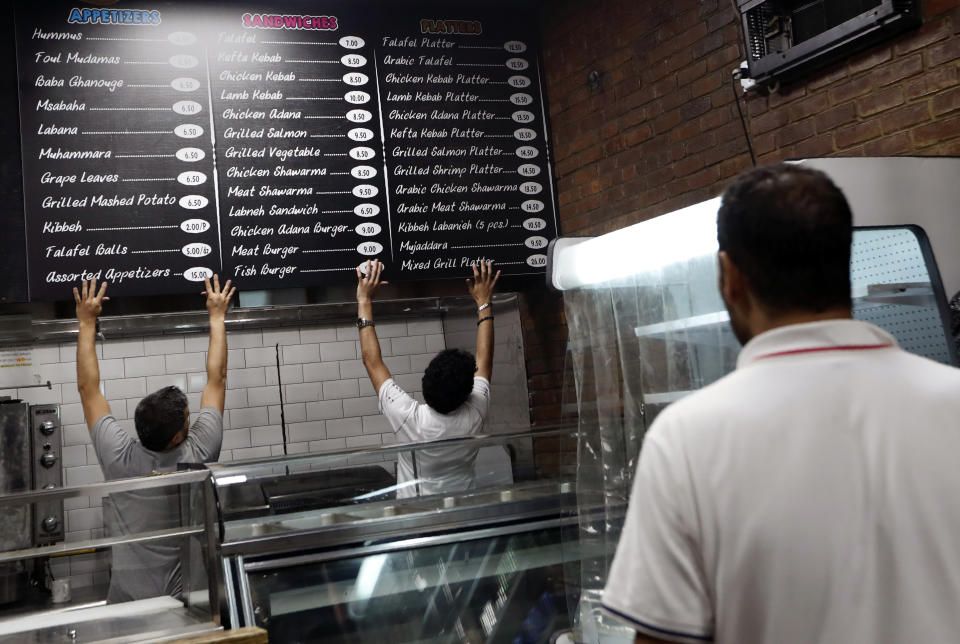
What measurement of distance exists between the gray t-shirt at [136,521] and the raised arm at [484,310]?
1356mm

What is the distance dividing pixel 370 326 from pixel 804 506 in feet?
9.19

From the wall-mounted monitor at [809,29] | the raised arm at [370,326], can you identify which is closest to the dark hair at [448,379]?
the raised arm at [370,326]

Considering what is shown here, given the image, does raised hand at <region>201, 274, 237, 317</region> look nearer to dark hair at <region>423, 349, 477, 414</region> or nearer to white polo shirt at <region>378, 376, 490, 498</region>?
white polo shirt at <region>378, 376, 490, 498</region>

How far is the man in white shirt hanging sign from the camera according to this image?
283 cm

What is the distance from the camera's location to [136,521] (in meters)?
2.54

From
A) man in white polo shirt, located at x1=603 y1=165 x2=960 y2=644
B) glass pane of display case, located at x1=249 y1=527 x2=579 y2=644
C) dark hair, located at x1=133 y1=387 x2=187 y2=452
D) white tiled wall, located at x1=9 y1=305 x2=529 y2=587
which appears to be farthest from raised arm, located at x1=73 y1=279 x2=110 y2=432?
man in white polo shirt, located at x1=603 y1=165 x2=960 y2=644

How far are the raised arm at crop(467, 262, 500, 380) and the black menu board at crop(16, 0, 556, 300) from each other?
0.07 m

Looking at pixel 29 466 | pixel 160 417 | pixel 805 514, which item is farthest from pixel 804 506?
pixel 29 466

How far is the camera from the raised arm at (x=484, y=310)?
371 centimetres

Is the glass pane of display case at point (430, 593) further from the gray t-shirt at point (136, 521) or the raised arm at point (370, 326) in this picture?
the raised arm at point (370, 326)

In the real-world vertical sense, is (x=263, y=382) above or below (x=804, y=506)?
above

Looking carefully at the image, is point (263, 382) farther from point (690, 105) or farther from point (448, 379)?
point (690, 105)

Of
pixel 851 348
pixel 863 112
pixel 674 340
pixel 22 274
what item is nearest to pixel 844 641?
pixel 851 348

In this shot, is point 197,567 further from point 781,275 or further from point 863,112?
point 863,112
